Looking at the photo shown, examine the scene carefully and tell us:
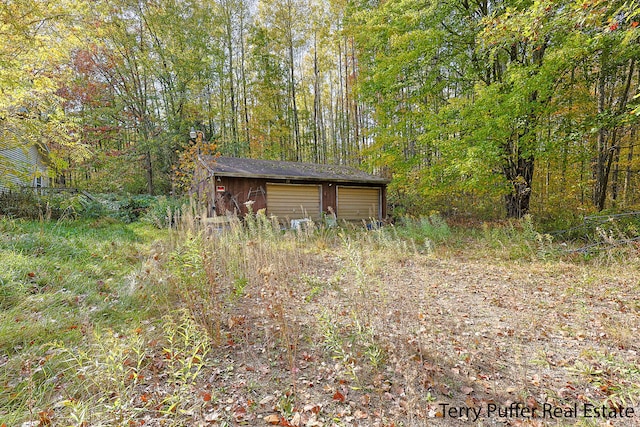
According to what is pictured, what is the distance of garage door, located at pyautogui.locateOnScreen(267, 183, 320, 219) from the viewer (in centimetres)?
1066

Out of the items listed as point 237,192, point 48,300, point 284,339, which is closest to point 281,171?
point 237,192

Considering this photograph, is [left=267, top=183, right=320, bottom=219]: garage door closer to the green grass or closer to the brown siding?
the brown siding

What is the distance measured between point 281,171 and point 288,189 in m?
0.77

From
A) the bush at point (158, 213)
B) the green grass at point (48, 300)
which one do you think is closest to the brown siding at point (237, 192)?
the bush at point (158, 213)

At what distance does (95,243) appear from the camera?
5809 mm

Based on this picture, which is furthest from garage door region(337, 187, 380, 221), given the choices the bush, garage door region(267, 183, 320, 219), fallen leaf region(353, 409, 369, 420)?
fallen leaf region(353, 409, 369, 420)

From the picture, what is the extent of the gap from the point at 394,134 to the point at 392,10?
11.9 feet

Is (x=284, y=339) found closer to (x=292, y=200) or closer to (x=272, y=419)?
(x=272, y=419)

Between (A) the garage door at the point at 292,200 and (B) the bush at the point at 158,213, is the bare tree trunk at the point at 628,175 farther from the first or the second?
(B) the bush at the point at 158,213

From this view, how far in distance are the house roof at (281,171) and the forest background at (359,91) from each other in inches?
47.2

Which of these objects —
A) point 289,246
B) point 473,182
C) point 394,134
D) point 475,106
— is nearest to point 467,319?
point 289,246

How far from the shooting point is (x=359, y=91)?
9.88 meters

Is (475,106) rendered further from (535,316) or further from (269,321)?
(269,321)

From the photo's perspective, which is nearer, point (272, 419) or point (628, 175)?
point (272, 419)
